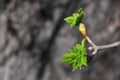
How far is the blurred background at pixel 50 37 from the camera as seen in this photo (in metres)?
2.50

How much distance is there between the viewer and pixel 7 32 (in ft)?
9.61

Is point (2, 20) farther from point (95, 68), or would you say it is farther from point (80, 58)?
point (80, 58)

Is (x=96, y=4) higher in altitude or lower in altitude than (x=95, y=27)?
higher

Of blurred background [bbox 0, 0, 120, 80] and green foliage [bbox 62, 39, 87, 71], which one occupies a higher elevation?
blurred background [bbox 0, 0, 120, 80]

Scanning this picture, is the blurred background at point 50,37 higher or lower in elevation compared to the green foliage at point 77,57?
higher

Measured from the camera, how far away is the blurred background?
8.21 feet

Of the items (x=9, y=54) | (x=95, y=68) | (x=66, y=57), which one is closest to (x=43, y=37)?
(x=9, y=54)

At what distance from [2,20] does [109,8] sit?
0.93m

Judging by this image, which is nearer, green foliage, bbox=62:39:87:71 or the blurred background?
green foliage, bbox=62:39:87:71

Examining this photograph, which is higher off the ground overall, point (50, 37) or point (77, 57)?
point (50, 37)

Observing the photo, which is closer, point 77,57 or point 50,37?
point 77,57

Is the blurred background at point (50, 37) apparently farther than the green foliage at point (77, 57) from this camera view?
Yes

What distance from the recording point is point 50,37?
8.98 ft

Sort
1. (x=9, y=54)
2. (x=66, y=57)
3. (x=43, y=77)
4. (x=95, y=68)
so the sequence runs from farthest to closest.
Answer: (x=9, y=54) < (x=43, y=77) < (x=95, y=68) < (x=66, y=57)
